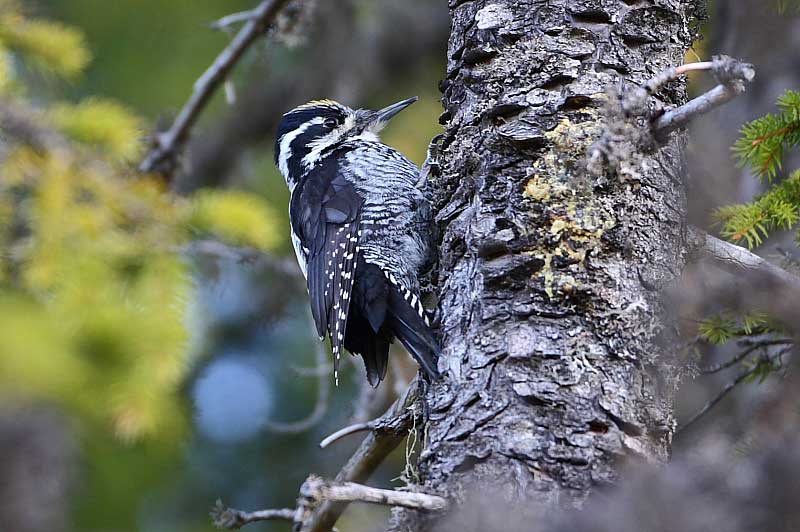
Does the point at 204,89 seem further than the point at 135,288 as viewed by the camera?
Yes

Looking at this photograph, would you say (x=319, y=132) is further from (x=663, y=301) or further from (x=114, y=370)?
(x=663, y=301)

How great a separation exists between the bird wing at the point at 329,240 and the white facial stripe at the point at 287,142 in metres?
0.32

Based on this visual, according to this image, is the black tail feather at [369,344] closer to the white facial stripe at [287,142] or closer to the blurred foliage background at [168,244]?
the blurred foliage background at [168,244]

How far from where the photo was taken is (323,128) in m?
4.62

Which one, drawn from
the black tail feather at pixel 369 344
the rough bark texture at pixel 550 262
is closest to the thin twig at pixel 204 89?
the black tail feather at pixel 369 344

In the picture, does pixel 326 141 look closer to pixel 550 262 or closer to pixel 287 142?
pixel 287 142

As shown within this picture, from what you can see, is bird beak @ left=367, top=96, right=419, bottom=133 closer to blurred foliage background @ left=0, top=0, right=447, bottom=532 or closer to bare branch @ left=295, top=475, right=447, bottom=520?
blurred foliage background @ left=0, top=0, right=447, bottom=532

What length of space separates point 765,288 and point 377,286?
2100 millimetres

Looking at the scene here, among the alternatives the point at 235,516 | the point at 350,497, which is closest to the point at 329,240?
the point at 235,516

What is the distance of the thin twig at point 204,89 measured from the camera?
4.04 meters

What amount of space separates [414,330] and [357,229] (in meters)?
0.89

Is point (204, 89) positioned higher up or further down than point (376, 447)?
higher up

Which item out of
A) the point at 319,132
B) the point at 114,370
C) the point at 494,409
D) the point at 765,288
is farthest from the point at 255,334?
the point at 765,288

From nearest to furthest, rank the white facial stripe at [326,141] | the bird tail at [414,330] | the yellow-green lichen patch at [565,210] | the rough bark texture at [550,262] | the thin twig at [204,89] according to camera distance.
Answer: the rough bark texture at [550,262] < the yellow-green lichen patch at [565,210] < the bird tail at [414,330] < the thin twig at [204,89] < the white facial stripe at [326,141]
